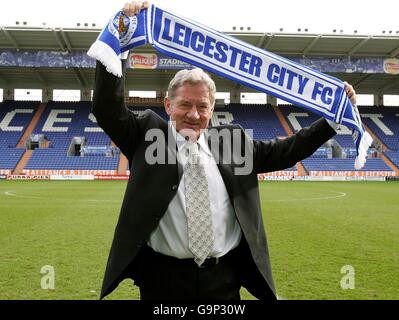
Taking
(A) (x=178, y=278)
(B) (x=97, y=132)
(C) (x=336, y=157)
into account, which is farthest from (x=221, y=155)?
(B) (x=97, y=132)

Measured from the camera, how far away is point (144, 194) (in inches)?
82.9

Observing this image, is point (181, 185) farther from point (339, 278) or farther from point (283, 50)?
point (283, 50)

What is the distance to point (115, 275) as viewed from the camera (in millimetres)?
2080

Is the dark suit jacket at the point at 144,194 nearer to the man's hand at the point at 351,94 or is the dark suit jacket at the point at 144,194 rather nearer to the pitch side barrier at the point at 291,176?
the man's hand at the point at 351,94

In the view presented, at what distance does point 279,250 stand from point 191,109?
15.2 feet

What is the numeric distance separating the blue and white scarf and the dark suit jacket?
51 centimetres

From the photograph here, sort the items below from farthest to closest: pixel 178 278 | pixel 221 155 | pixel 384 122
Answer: pixel 384 122
pixel 221 155
pixel 178 278

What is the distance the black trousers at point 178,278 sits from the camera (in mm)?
2092

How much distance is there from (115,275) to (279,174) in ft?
88.1

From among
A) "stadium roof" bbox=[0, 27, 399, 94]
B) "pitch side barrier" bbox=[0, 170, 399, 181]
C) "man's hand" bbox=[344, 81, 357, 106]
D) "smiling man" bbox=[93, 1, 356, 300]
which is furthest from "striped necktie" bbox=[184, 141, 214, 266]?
"stadium roof" bbox=[0, 27, 399, 94]

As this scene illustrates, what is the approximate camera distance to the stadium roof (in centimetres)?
2705

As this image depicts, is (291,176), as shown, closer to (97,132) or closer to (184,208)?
(97,132)

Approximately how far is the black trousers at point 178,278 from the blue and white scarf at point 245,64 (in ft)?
4.13

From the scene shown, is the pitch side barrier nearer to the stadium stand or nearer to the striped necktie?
the stadium stand
